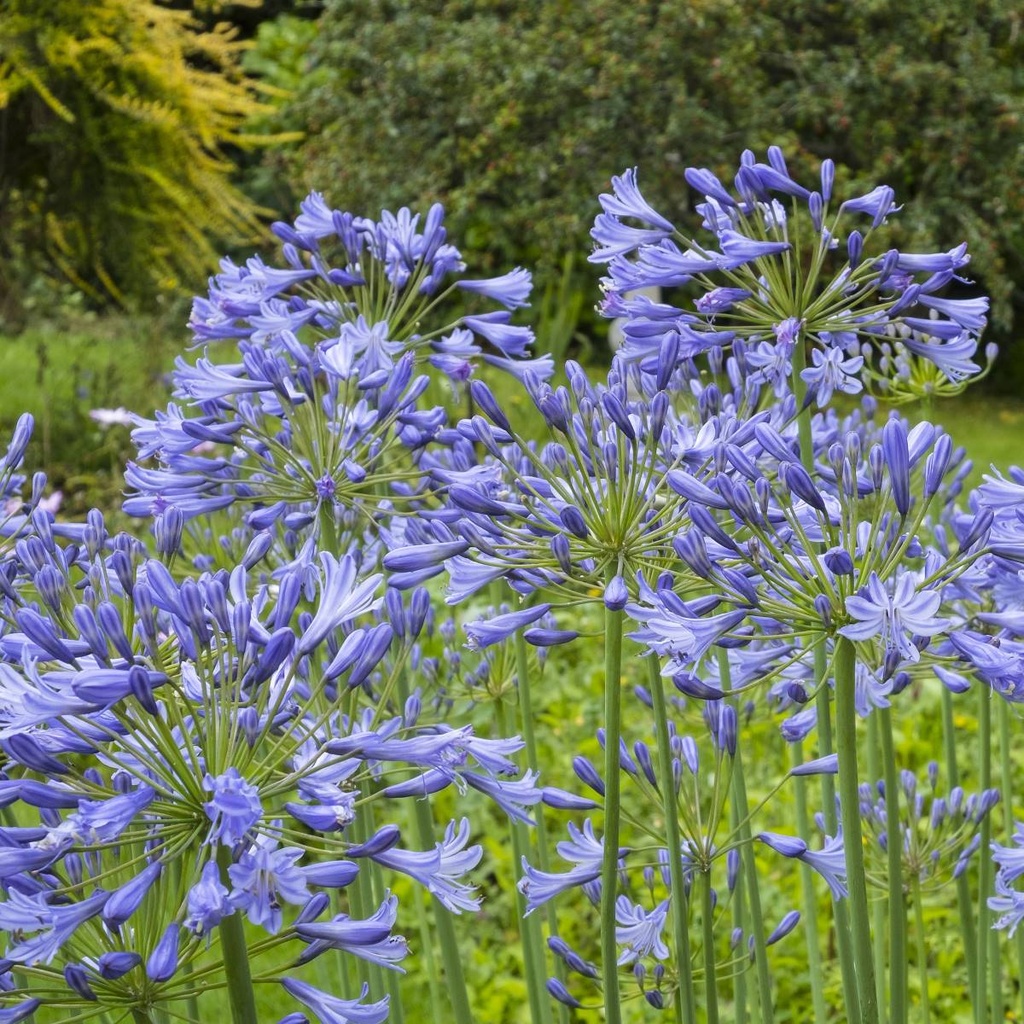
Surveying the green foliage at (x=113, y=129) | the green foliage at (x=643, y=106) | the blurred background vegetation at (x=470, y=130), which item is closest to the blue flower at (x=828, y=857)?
the blurred background vegetation at (x=470, y=130)

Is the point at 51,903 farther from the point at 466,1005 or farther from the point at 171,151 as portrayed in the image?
the point at 171,151

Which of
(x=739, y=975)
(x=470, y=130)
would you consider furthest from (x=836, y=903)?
(x=470, y=130)

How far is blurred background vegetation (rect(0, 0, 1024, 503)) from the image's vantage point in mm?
10664

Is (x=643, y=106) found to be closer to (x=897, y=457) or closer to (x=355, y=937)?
(x=897, y=457)

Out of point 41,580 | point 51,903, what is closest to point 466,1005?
point 51,903

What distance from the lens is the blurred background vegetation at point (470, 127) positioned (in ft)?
35.0

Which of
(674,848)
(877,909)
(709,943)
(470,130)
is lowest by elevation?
(877,909)

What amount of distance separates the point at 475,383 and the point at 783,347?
49cm

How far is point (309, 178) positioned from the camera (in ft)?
45.0

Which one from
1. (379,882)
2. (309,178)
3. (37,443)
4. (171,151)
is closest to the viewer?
(379,882)

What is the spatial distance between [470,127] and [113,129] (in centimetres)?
388

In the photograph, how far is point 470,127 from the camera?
43.2ft

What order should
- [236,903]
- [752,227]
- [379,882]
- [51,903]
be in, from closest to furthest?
[236,903], [51,903], [752,227], [379,882]

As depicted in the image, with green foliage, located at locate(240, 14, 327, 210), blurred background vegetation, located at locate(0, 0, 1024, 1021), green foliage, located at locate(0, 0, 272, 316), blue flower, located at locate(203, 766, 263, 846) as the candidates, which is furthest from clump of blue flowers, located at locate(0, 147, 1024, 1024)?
green foliage, located at locate(240, 14, 327, 210)
